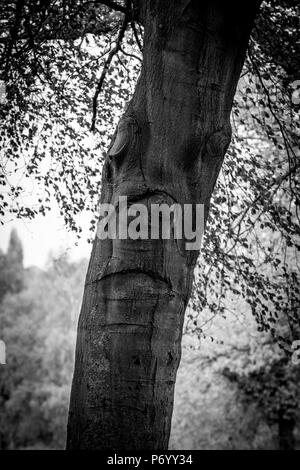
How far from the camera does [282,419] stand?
1434cm

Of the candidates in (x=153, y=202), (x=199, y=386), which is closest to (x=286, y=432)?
(x=199, y=386)

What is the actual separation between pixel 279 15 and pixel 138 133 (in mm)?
3725

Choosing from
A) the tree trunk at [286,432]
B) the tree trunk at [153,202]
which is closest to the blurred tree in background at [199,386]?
the tree trunk at [286,432]

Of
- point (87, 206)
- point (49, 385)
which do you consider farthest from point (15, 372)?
point (87, 206)

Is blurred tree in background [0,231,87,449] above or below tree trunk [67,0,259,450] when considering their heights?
below

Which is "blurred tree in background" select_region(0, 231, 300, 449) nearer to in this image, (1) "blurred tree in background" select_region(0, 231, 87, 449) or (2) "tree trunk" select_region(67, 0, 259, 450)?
(1) "blurred tree in background" select_region(0, 231, 87, 449)

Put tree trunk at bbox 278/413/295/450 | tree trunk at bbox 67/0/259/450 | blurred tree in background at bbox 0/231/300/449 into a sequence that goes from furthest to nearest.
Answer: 1. tree trunk at bbox 278/413/295/450
2. blurred tree in background at bbox 0/231/300/449
3. tree trunk at bbox 67/0/259/450

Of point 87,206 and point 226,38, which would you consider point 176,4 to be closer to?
point 226,38

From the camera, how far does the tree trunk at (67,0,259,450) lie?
7.18 ft

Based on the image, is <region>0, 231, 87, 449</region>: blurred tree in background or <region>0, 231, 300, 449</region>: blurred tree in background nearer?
<region>0, 231, 300, 449</region>: blurred tree in background

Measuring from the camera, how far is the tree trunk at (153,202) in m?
2.19

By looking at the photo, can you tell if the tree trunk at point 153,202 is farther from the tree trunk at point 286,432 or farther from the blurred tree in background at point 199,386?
the tree trunk at point 286,432

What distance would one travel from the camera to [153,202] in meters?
2.44

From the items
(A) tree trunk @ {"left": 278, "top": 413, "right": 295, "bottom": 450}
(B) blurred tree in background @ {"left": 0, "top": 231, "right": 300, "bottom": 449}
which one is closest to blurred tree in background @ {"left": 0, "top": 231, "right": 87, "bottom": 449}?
(B) blurred tree in background @ {"left": 0, "top": 231, "right": 300, "bottom": 449}
